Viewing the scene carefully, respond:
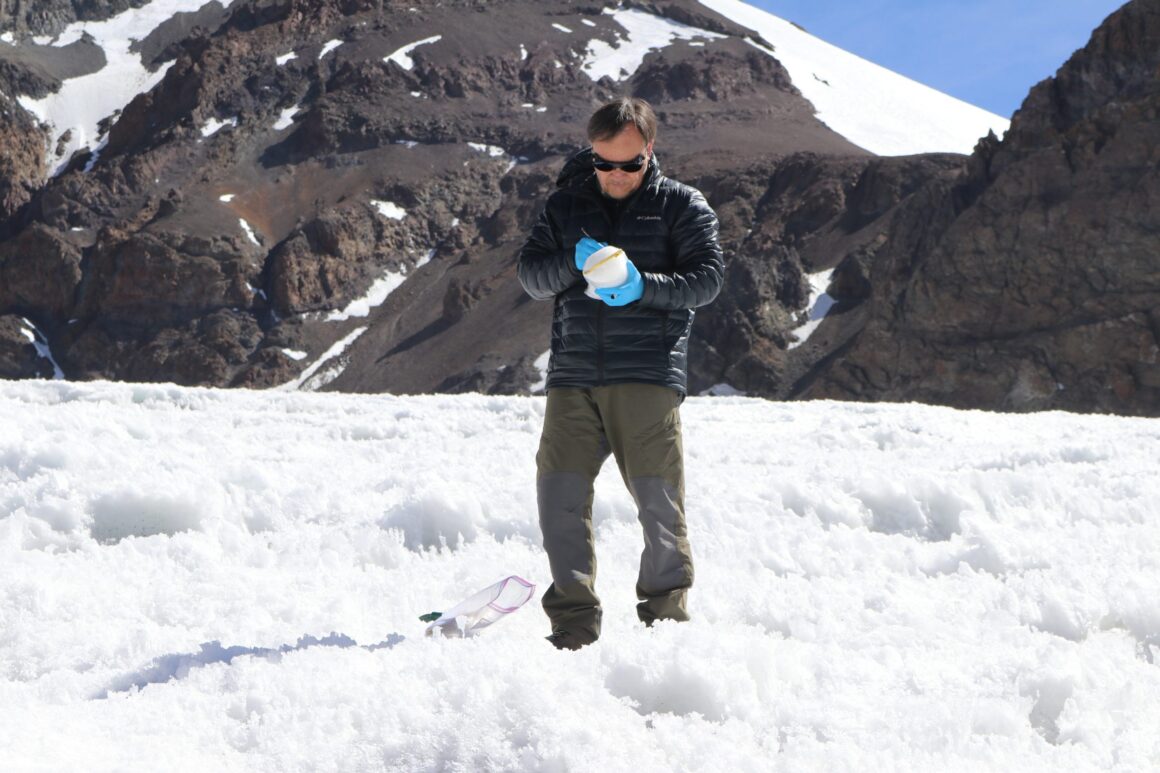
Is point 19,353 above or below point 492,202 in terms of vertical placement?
below

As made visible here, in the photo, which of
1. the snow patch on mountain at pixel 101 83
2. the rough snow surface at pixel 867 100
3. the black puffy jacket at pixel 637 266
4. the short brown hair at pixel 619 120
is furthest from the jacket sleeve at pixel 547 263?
the snow patch on mountain at pixel 101 83

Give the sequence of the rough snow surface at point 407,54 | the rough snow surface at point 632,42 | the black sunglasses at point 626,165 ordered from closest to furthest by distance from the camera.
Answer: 1. the black sunglasses at point 626,165
2. the rough snow surface at point 407,54
3. the rough snow surface at point 632,42

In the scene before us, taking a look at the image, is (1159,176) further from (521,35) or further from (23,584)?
(521,35)

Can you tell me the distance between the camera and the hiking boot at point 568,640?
4.10 metres

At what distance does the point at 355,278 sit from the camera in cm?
11138

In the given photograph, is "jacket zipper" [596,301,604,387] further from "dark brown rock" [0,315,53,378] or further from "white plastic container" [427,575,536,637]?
"dark brown rock" [0,315,53,378]

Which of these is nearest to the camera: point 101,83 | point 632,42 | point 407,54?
point 407,54

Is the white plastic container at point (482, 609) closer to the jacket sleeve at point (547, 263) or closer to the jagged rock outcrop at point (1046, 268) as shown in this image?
the jacket sleeve at point (547, 263)

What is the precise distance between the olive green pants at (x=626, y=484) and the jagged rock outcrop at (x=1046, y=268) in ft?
205

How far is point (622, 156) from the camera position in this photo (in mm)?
4215

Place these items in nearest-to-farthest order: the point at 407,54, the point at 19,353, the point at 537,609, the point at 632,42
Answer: the point at 537,609 < the point at 19,353 < the point at 407,54 < the point at 632,42

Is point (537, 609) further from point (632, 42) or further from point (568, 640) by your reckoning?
point (632, 42)

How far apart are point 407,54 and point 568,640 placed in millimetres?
142090

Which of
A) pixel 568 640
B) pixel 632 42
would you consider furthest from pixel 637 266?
pixel 632 42
